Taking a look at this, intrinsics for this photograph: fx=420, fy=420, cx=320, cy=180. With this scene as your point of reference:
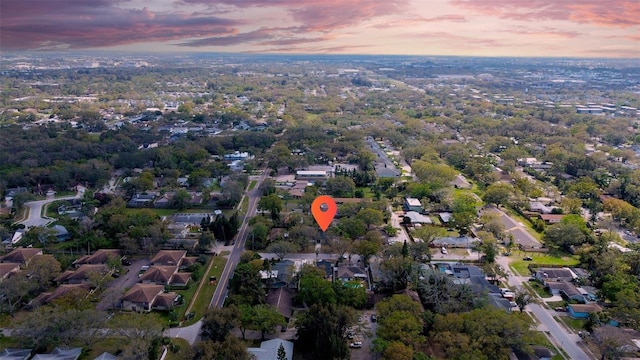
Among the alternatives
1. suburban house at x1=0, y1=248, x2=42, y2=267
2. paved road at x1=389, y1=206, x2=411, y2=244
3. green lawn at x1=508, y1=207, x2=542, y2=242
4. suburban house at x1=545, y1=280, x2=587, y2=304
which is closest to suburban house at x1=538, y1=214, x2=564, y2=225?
green lawn at x1=508, y1=207, x2=542, y2=242

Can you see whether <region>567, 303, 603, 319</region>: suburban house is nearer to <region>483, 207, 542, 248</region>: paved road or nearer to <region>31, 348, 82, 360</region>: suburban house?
<region>483, 207, 542, 248</region>: paved road

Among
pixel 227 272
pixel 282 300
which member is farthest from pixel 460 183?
pixel 282 300

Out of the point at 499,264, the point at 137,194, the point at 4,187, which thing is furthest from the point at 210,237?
the point at 4,187

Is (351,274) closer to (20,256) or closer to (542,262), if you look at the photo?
(542,262)

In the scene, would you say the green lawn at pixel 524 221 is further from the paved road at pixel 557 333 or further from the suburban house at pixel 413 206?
the paved road at pixel 557 333

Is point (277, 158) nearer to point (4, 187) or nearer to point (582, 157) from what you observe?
point (4, 187)
